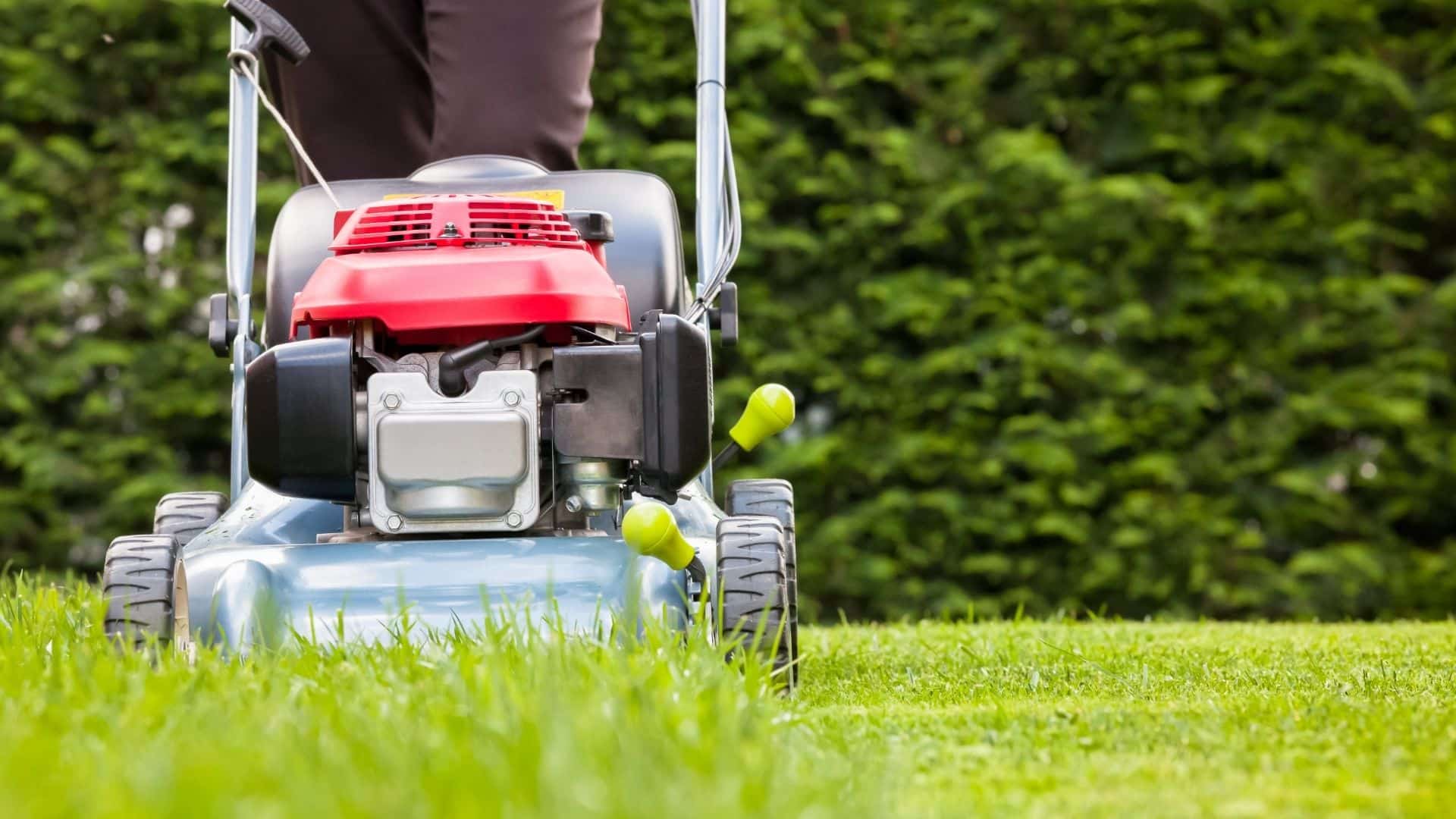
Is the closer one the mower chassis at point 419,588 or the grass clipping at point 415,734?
the grass clipping at point 415,734

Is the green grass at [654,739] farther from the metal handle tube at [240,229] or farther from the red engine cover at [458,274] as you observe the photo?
the metal handle tube at [240,229]

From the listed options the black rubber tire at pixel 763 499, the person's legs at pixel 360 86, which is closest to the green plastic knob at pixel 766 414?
the black rubber tire at pixel 763 499

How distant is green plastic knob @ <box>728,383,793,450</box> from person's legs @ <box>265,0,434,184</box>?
809mm

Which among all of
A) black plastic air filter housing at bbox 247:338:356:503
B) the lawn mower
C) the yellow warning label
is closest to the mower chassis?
the lawn mower

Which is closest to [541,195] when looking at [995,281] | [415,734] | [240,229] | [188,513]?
[240,229]

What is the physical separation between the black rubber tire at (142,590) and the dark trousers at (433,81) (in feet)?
2.63

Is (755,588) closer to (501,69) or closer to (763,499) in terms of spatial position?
(763,499)

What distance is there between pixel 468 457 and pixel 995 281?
10.2ft

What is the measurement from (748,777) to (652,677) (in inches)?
15.6

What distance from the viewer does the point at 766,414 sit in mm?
2559

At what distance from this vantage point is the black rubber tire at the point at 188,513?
9.71ft

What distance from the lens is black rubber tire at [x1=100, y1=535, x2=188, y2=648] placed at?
217 cm

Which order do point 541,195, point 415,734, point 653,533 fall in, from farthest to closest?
point 541,195 < point 653,533 < point 415,734

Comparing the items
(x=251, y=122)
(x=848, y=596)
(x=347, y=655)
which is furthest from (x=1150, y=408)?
(x=347, y=655)
